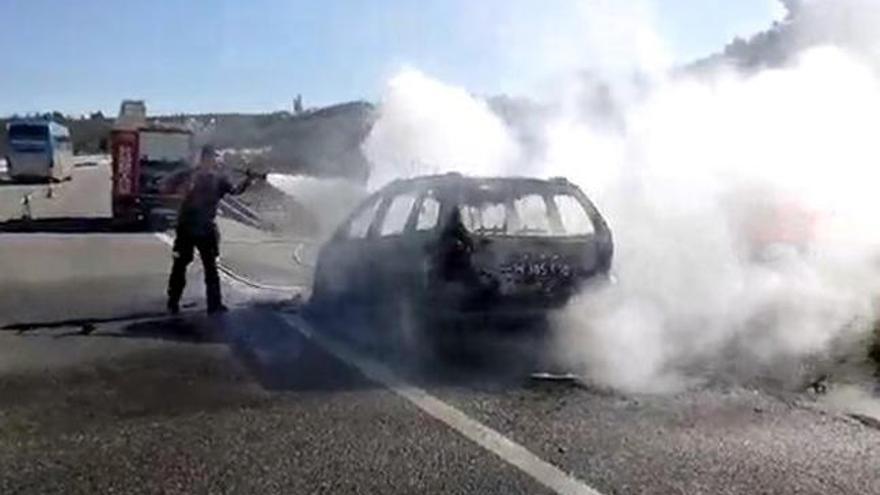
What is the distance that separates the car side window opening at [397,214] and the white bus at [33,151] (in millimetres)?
50006

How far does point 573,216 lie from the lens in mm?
11742

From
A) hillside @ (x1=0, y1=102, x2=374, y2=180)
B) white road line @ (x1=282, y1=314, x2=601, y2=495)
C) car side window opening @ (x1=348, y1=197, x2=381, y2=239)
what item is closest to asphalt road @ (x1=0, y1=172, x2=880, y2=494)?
white road line @ (x1=282, y1=314, x2=601, y2=495)

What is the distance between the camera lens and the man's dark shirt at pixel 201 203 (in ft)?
45.3

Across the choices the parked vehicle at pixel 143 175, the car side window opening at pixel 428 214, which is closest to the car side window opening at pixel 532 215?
the car side window opening at pixel 428 214

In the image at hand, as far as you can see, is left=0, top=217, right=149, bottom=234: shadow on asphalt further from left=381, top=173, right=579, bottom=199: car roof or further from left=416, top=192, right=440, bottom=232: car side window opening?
left=381, top=173, right=579, bottom=199: car roof

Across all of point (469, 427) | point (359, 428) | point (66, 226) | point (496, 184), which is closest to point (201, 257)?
point (496, 184)

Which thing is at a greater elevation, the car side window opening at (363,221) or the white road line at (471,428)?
the car side window opening at (363,221)

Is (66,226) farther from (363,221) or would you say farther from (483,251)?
(483,251)

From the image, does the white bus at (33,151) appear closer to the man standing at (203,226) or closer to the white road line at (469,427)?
the man standing at (203,226)

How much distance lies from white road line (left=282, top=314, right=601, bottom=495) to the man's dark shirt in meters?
2.95

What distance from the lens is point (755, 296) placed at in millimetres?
13266

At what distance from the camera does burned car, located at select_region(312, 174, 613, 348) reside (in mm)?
10883

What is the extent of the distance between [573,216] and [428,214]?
1281 mm

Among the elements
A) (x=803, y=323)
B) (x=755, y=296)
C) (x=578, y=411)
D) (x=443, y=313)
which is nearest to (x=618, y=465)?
(x=578, y=411)
